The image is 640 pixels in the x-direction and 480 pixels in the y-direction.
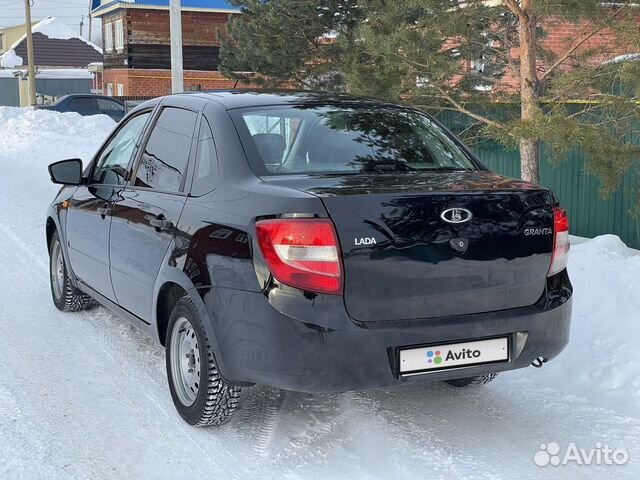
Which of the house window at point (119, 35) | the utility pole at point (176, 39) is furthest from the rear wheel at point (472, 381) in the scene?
the house window at point (119, 35)

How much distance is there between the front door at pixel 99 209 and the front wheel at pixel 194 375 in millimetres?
1130

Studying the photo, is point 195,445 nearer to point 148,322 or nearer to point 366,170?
point 148,322

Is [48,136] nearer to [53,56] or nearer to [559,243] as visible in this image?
[559,243]

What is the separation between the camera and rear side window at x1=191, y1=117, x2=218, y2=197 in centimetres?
430

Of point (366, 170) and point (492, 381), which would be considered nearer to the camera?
point (366, 170)

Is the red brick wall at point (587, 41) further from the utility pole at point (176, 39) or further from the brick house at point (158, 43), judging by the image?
the brick house at point (158, 43)

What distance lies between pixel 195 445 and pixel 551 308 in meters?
1.84

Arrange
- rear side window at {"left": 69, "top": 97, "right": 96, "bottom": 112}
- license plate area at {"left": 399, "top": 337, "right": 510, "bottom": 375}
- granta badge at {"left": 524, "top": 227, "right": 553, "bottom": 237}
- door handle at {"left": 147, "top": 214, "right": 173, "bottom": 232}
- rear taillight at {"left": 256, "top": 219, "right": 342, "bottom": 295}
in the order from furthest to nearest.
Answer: rear side window at {"left": 69, "top": 97, "right": 96, "bottom": 112}, door handle at {"left": 147, "top": 214, "right": 173, "bottom": 232}, granta badge at {"left": 524, "top": 227, "right": 553, "bottom": 237}, license plate area at {"left": 399, "top": 337, "right": 510, "bottom": 375}, rear taillight at {"left": 256, "top": 219, "right": 342, "bottom": 295}

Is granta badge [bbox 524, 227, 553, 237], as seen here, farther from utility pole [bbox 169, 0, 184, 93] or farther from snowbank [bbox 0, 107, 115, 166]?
snowbank [bbox 0, 107, 115, 166]

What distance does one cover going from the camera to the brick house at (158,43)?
129ft

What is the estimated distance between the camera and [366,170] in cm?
435

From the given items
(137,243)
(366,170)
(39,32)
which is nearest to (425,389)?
(366,170)

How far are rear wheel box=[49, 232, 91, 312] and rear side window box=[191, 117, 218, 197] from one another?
2.33 meters

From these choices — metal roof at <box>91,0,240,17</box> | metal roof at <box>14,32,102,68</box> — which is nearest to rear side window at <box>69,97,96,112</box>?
metal roof at <box>91,0,240,17</box>
